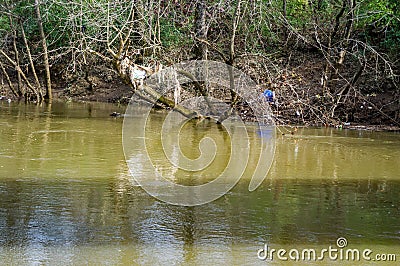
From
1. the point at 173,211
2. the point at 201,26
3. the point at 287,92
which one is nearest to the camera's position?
the point at 173,211

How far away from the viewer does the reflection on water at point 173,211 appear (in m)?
3.90

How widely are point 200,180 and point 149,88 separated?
5443 mm

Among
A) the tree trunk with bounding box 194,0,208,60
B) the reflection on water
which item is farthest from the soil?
the reflection on water

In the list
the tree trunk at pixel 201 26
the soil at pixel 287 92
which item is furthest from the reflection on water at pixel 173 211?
the tree trunk at pixel 201 26

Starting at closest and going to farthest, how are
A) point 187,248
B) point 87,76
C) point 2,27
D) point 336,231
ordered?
point 187,248 → point 336,231 → point 2,27 → point 87,76

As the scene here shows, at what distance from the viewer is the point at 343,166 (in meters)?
7.07

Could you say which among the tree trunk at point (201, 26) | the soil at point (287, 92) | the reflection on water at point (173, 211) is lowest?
the reflection on water at point (173, 211)

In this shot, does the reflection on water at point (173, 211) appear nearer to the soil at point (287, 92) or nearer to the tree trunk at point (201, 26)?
the soil at point (287, 92)

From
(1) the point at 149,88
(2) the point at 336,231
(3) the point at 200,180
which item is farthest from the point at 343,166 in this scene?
(1) the point at 149,88

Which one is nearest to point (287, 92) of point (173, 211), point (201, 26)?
point (201, 26)

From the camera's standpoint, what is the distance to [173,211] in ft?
16.1

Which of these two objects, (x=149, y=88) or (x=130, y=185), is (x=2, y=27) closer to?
(x=149, y=88)

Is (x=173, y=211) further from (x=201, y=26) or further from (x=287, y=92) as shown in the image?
(x=287, y=92)

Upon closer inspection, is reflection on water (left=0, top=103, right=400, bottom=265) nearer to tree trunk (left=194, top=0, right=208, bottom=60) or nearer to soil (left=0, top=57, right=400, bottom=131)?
soil (left=0, top=57, right=400, bottom=131)
